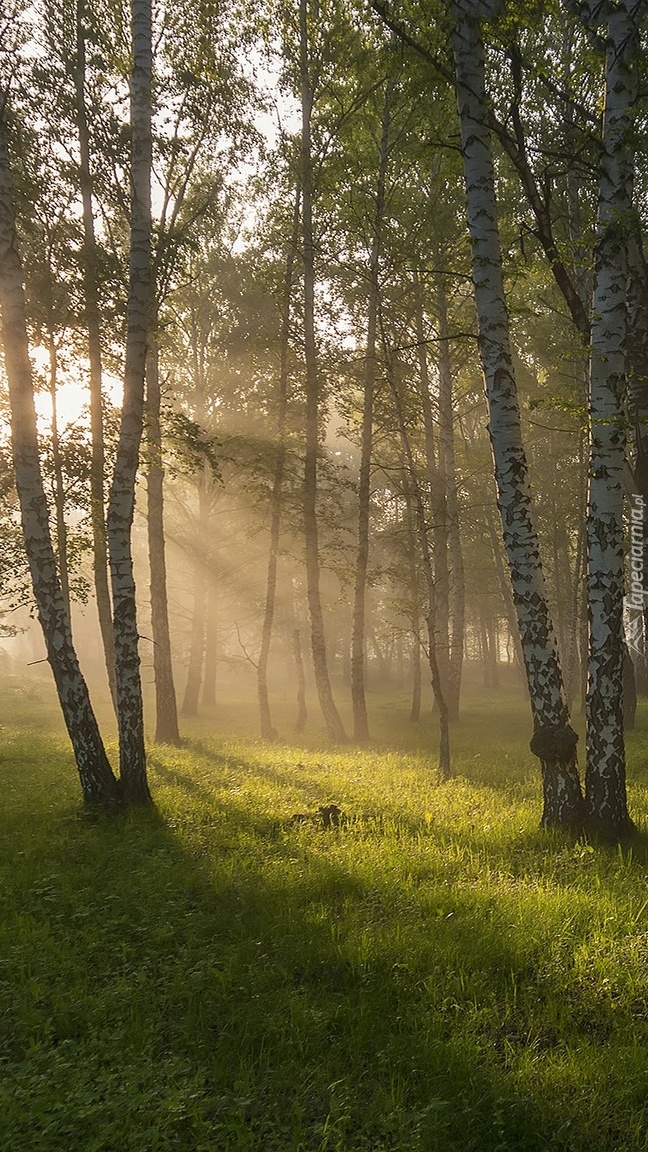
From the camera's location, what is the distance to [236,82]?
13.6 meters

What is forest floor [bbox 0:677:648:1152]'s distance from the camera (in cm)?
330

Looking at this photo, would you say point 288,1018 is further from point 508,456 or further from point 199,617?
point 199,617

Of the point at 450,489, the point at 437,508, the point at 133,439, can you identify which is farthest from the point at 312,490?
the point at 133,439

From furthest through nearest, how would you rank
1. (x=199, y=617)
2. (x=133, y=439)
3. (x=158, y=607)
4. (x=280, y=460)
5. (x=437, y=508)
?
1. (x=199, y=617)
2. (x=437, y=508)
3. (x=280, y=460)
4. (x=158, y=607)
5. (x=133, y=439)

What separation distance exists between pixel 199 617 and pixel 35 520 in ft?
59.0

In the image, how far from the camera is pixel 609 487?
6.91m

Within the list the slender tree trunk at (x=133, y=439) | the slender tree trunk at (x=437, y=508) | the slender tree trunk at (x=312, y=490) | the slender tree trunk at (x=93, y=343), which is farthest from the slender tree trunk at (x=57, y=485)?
the slender tree trunk at (x=437, y=508)

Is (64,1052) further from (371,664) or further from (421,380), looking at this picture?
(371,664)

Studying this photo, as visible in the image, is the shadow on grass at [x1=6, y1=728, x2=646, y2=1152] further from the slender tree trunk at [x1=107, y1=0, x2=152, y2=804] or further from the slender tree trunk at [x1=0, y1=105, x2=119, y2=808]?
the slender tree trunk at [x1=107, y1=0, x2=152, y2=804]

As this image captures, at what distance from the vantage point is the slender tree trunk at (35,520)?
7941 millimetres

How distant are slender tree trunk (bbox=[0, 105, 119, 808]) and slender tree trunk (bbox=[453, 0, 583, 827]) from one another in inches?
207

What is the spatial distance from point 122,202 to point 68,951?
1219cm

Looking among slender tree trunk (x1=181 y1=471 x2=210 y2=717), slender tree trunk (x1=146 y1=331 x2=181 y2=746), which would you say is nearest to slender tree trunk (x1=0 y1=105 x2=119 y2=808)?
slender tree trunk (x1=146 y1=331 x2=181 y2=746)

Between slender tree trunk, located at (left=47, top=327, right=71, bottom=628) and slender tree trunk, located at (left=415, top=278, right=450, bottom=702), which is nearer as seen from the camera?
slender tree trunk, located at (left=47, top=327, right=71, bottom=628)
